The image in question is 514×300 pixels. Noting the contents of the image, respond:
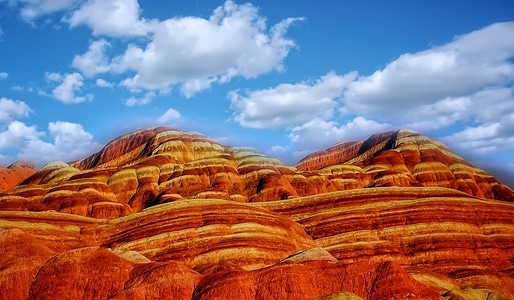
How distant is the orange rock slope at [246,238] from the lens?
47688 millimetres

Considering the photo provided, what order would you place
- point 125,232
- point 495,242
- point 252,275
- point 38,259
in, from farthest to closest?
point 495,242
point 125,232
point 38,259
point 252,275

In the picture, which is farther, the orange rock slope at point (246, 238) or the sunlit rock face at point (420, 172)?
the sunlit rock face at point (420, 172)

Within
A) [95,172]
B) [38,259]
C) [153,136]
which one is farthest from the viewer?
[153,136]

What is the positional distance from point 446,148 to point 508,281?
12965 cm

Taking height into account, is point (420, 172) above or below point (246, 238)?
above

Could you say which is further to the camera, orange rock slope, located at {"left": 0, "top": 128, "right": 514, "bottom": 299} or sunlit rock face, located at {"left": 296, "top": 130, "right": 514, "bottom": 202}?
sunlit rock face, located at {"left": 296, "top": 130, "right": 514, "bottom": 202}

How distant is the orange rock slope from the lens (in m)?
47.7

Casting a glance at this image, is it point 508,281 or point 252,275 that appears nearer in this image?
point 252,275

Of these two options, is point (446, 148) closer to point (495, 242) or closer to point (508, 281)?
point (495, 242)

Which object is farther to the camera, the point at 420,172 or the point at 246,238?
the point at 420,172

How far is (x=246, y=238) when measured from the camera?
69.8 m

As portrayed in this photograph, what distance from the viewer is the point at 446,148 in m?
191

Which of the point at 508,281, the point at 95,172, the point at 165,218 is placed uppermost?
the point at 95,172

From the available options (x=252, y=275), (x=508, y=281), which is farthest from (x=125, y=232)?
(x=508, y=281)
